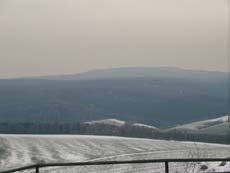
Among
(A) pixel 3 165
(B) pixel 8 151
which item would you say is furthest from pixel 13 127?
(A) pixel 3 165

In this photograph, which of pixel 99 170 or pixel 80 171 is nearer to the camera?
pixel 99 170

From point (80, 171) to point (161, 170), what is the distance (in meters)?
9.37

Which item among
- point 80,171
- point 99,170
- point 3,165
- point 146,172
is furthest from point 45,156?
point 146,172

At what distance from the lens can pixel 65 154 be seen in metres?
56.4

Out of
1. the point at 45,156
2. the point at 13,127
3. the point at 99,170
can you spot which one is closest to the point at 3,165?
the point at 45,156

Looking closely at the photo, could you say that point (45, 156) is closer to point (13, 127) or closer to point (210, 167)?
point (210, 167)

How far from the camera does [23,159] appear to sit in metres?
48.3

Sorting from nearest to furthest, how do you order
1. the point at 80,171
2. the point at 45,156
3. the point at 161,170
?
the point at 161,170 < the point at 80,171 < the point at 45,156

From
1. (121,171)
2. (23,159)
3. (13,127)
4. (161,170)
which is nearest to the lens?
(161,170)

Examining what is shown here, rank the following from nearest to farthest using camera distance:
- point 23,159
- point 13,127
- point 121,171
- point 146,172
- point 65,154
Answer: point 146,172
point 121,171
point 23,159
point 65,154
point 13,127

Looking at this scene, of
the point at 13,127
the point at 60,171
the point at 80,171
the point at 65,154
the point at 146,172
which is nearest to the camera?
the point at 146,172

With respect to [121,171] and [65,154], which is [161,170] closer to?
[121,171]

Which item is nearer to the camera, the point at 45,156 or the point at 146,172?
the point at 146,172

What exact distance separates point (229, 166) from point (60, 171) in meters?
10.4
